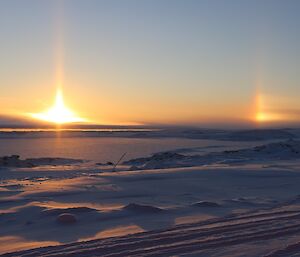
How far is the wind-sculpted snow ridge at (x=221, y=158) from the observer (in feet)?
66.1

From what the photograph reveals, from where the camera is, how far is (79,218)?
309 inches

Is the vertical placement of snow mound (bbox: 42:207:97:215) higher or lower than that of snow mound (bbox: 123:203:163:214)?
higher

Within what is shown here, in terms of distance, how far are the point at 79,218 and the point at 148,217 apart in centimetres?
111

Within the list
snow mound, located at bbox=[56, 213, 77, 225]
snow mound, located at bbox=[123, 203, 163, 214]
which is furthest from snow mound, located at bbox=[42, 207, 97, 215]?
snow mound, located at bbox=[123, 203, 163, 214]

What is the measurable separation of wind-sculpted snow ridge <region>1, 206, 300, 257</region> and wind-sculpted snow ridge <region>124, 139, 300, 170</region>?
1194cm

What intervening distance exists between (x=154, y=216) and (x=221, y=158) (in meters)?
15.1

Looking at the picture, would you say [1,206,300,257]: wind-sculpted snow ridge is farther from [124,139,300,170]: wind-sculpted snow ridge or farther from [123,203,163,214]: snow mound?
[124,139,300,170]: wind-sculpted snow ridge

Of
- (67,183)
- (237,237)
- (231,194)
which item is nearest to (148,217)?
(237,237)

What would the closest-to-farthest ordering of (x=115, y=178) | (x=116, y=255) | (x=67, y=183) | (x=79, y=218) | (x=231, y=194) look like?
(x=116, y=255) → (x=79, y=218) → (x=231, y=194) → (x=67, y=183) → (x=115, y=178)

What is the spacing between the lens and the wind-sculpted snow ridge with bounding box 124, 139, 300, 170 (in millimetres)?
20156

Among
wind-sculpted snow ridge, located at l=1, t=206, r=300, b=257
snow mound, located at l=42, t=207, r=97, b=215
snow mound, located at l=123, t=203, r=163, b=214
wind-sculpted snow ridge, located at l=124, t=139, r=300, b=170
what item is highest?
wind-sculpted snow ridge, located at l=124, t=139, r=300, b=170

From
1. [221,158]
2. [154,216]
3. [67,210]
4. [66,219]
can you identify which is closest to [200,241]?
[154,216]

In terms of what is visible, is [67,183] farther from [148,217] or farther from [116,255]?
[116,255]

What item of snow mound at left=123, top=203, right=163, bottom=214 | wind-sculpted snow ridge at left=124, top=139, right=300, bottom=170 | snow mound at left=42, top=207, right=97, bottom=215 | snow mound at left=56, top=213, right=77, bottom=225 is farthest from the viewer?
wind-sculpted snow ridge at left=124, top=139, right=300, bottom=170
